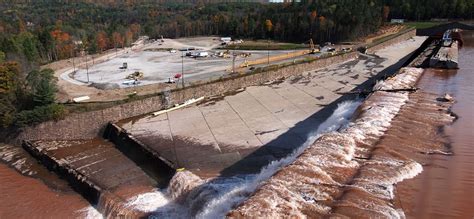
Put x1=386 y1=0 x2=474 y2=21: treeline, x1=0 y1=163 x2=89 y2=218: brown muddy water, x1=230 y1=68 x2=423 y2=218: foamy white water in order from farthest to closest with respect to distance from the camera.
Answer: x1=386 y1=0 x2=474 y2=21: treeline
x1=0 y1=163 x2=89 y2=218: brown muddy water
x1=230 y1=68 x2=423 y2=218: foamy white water

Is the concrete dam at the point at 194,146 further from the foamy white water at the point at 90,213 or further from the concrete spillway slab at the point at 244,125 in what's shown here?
the foamy white water at the point at 90,213

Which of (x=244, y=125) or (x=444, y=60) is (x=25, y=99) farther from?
(x=444, y=60)

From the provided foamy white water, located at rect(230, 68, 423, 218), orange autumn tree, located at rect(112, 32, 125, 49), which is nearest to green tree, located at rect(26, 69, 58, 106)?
foamy white water, located at rect(230, 68, 423, 218)

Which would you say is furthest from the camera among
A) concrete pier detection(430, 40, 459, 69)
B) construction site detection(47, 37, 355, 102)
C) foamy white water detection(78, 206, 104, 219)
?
construction site detection(47, 37, 355, 102)

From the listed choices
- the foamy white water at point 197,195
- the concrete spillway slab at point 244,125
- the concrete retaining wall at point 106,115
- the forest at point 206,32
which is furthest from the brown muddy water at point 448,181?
the forest at point 206,32

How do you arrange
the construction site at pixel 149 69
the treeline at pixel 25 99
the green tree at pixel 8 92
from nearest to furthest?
the treeline at pixel 25 99 → the green tree at pixel 8 92 → the construction site at pixel 149 69

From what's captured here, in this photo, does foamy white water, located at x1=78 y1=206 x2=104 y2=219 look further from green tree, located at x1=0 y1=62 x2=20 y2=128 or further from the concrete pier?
the concrete pier

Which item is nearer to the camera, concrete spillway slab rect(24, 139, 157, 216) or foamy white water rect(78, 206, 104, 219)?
foamy white water rect(78, 206, 104, 219)
